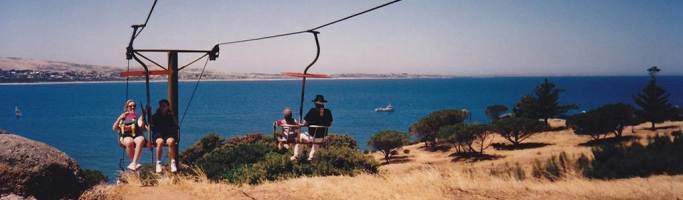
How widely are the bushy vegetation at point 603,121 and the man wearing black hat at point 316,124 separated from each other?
53.8 meters

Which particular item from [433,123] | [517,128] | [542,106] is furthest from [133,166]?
[542,106]

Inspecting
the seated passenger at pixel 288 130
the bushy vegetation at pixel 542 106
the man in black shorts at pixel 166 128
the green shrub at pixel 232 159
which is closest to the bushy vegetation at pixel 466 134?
the bushy vegetation at pixel 542 106

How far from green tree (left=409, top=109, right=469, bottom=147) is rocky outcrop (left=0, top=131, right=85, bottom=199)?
6615 centimetres

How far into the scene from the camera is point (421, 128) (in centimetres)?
7494

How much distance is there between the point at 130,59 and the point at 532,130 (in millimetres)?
57756

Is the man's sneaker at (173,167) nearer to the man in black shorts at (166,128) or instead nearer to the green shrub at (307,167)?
the man in black shorts at (166,128)

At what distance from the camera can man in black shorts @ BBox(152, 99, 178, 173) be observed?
12.1 m

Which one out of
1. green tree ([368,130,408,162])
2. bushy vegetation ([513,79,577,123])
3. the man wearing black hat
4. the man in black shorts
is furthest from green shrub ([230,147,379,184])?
bushy vegetation ([513,79,577,123])

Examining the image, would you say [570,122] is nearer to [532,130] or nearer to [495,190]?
[532,130]

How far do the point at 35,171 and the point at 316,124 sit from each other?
6.69 metres

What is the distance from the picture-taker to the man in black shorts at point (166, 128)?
39.6ft

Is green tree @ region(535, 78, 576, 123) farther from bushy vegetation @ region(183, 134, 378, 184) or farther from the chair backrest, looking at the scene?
the chair backrest

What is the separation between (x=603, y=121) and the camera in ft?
193

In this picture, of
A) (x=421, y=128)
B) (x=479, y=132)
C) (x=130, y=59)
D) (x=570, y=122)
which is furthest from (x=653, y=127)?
(x=130, y=59)
